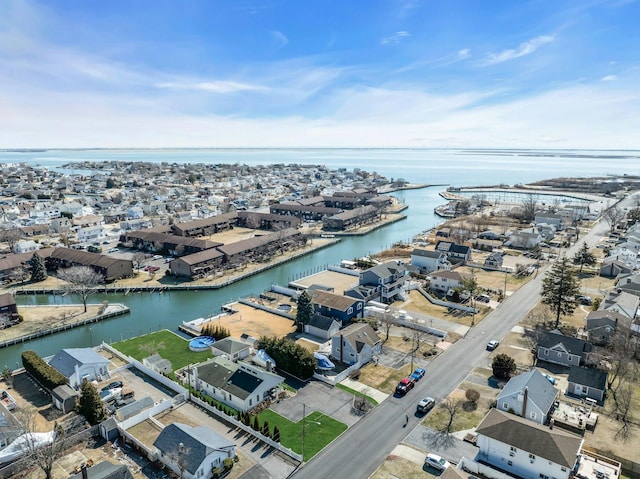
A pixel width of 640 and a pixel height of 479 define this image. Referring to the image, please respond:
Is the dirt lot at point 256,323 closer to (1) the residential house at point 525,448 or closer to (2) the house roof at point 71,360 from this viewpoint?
(2) the house roof at point 71,360

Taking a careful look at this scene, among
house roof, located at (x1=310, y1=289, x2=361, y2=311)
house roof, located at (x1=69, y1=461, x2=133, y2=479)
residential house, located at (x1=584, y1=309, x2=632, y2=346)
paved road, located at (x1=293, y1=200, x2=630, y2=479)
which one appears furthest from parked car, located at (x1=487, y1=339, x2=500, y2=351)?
house roof, located at (x1=69, y1=461, x2=133, y2=479)

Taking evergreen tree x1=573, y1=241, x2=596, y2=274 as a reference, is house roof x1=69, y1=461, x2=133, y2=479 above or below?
below

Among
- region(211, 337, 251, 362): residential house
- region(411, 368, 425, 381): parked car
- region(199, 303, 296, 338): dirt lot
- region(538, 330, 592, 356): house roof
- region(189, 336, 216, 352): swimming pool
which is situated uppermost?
region(538, 330, 592, 356): house roof

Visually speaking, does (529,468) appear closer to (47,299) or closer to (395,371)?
(395,371)

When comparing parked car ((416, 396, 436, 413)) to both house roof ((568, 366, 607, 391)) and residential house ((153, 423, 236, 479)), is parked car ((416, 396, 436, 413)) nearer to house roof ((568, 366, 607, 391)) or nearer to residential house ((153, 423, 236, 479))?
house roof ((568, 366, 607, 391))

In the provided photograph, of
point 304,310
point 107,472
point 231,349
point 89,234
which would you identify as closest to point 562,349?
point 304,310
